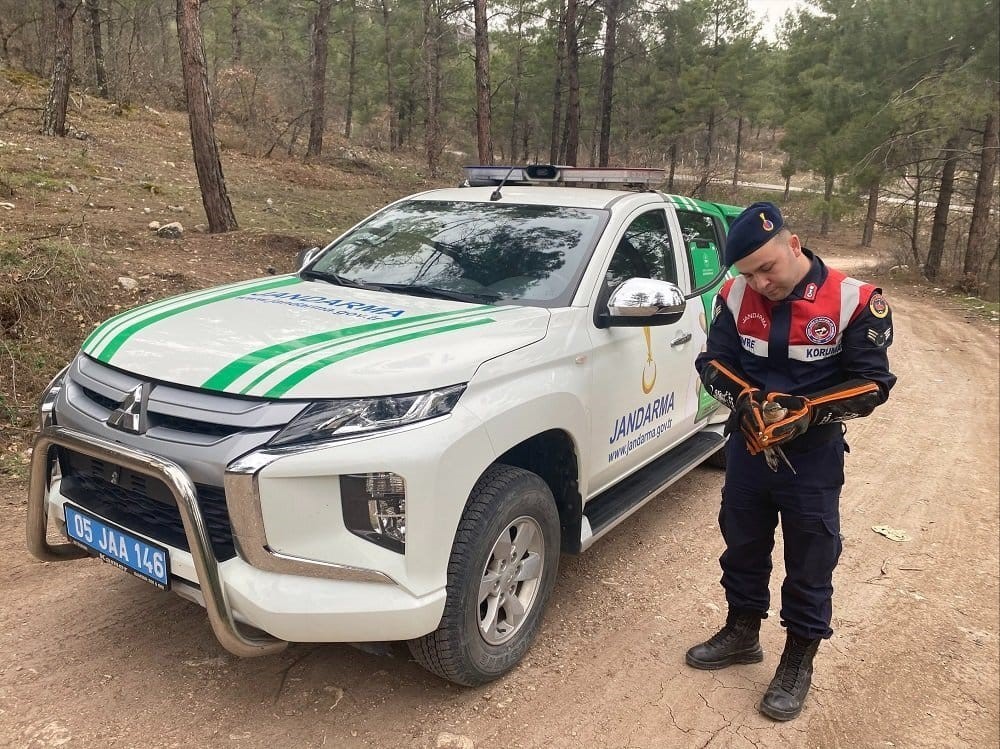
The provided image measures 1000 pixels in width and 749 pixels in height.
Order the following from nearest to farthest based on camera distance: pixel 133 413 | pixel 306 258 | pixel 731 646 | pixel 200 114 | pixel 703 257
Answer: pixel 133 413 < pixel 731 646 < pixel 306 258 < pixel 703 257 < pixel 200 114

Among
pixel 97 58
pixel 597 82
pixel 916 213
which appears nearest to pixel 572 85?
pixel 597 82

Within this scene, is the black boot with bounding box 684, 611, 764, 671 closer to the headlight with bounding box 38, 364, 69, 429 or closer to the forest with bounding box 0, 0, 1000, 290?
the headlight with bounding box 38, 364, 69, 429

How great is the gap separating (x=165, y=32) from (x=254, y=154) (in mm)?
10958

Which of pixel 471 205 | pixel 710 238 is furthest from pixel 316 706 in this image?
pixel 710 238

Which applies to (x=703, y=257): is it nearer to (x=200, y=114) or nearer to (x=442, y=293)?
(x=442, y=293)

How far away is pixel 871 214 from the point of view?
2156cm

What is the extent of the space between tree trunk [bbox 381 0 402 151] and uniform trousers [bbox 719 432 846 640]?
104 feet

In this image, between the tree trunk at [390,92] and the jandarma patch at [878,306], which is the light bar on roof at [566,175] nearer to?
the jandarma patch at [878,306]

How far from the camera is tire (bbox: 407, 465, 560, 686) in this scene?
245 centimetres

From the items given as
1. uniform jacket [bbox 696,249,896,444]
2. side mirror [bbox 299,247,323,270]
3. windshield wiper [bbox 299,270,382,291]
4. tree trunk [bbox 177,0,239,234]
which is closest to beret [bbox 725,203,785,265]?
uniform jacket [bbox 696,249,896,444]

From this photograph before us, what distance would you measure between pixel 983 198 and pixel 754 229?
15651 millimetres

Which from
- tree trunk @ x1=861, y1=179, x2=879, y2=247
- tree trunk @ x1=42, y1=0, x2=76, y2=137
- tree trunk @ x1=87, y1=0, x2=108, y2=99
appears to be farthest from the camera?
tree trunk @ x1=87, y1=0, x2=108, y2=99

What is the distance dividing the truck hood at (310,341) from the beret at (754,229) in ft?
2.67

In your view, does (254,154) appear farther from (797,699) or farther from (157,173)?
(797,699)
